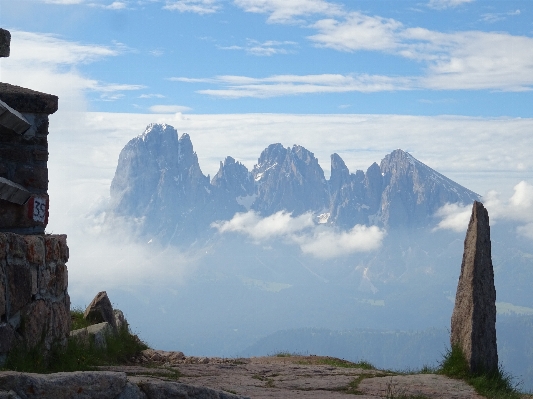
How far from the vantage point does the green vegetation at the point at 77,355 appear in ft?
27.0

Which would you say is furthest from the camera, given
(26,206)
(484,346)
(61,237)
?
(484,346)

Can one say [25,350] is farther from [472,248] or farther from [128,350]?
[472,248]

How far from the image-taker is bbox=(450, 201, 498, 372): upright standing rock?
10.6 m

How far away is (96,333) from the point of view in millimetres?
11477

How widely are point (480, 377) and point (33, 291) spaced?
601cm

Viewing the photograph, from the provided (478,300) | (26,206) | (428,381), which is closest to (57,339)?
(26,206)

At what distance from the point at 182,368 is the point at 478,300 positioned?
4.43 metres

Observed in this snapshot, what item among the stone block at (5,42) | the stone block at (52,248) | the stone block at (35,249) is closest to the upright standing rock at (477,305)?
the stone block at (52,248)

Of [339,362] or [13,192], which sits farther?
[339,362]

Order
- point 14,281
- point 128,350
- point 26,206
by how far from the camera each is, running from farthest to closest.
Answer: point 128,350 < point 26,206 < point 14,281

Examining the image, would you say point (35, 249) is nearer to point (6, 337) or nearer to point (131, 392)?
point (6, 337)

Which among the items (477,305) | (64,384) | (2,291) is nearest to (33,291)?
(2,291)

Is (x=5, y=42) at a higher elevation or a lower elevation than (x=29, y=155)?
higher

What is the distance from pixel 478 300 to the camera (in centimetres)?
1066
